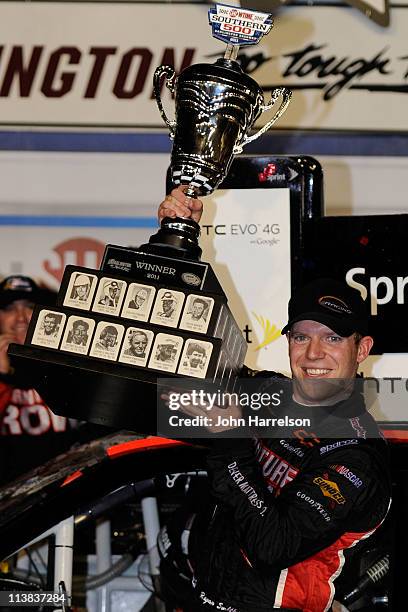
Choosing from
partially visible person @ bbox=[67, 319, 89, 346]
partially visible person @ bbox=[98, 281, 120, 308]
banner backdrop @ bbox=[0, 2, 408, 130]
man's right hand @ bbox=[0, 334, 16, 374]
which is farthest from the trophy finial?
man's right hand @ bbox=[0, 334, 16, 374]

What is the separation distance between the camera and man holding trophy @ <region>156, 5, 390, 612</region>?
2006 millimetres

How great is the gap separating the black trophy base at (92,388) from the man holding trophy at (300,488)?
0.12 m

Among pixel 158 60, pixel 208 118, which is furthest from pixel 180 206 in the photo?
pixel 158 60

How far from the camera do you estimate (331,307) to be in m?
2.13

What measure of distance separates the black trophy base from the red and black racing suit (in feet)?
0.63

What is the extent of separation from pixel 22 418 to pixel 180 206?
6.78 ft

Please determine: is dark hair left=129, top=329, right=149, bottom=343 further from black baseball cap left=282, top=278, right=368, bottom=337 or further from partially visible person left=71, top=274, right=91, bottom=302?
black baseball cap left=282, top=278, right=368, bottom=337

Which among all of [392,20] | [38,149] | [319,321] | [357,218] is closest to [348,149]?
[392,20]

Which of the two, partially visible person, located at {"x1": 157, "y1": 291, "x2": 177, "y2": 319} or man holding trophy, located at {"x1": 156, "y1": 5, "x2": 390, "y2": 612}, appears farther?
partially visible person, located at {"x1": 157, "y1": 291, "x2": 177, "y2": 319}

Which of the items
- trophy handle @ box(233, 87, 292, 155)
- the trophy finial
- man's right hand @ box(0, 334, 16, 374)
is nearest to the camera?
the trophy finial

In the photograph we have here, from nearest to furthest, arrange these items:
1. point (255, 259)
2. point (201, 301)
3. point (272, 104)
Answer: point (201, 301) < point (272, 104) < point (255, 259)

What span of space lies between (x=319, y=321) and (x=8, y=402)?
2.36m

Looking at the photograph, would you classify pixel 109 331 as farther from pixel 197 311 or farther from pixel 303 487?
pixel 303 487

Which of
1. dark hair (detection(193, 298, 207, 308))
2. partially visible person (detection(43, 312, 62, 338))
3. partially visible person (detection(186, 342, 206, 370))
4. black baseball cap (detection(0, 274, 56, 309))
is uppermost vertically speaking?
black baseball cap (detection(0, 274, 56, 309))
